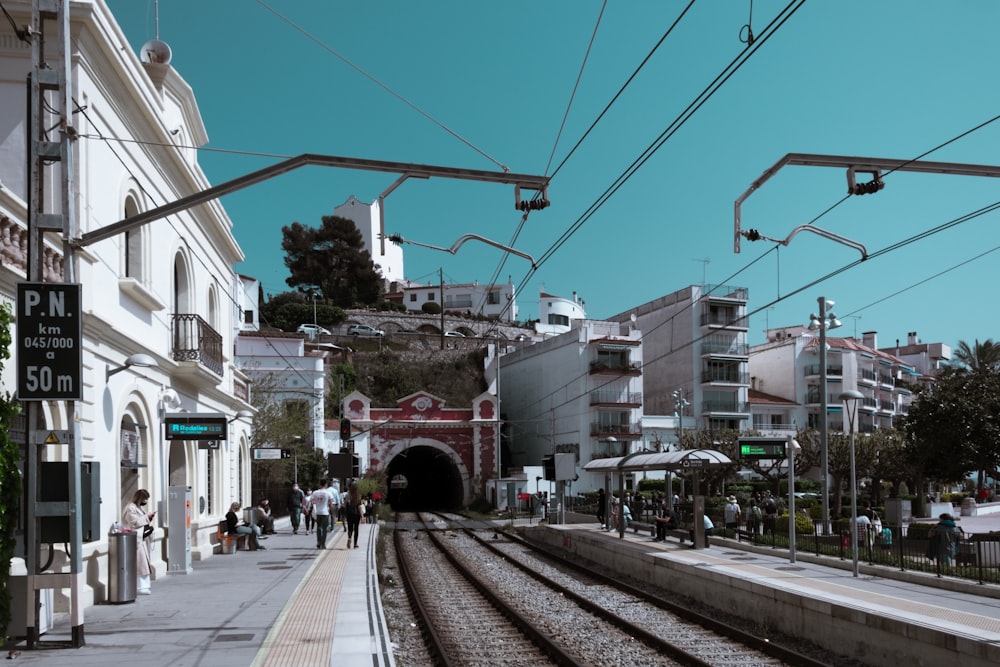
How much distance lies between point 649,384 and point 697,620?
54.3m

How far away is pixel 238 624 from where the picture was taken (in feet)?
37.8

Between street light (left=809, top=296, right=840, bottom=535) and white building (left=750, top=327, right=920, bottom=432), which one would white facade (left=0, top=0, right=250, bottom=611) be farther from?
white building (left=750, top=327, right=920, bottom=432)

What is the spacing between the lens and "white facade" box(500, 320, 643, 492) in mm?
58656

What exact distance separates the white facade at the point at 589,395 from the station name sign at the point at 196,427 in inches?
1604

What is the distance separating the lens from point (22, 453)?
38.0 ft

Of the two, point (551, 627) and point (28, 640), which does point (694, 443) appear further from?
point (28, 640)

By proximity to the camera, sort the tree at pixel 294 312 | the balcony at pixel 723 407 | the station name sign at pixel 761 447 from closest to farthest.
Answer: the station name sign at pixel 761 447 < the balcony at pixel 723 407 < the tree at pixel 294 312

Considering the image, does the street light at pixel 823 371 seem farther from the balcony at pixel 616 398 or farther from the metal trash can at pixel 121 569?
the balcony at pixel 616 398

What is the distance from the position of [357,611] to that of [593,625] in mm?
3962

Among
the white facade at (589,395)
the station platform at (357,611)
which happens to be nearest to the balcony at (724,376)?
the white facade at (589,395)

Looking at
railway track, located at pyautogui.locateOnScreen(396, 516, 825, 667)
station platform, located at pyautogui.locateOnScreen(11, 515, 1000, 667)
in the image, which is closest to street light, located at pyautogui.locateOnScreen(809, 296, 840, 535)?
station platform, located at pyautogui.locateOnScreen(11, 515, 1000, 667)

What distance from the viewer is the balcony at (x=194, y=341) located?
19.1m

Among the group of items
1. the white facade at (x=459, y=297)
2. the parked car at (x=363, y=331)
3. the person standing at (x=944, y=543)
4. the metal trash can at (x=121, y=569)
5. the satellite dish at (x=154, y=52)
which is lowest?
the person standing at (x=944, y=543)

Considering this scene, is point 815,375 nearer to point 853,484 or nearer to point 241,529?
point 853,484
